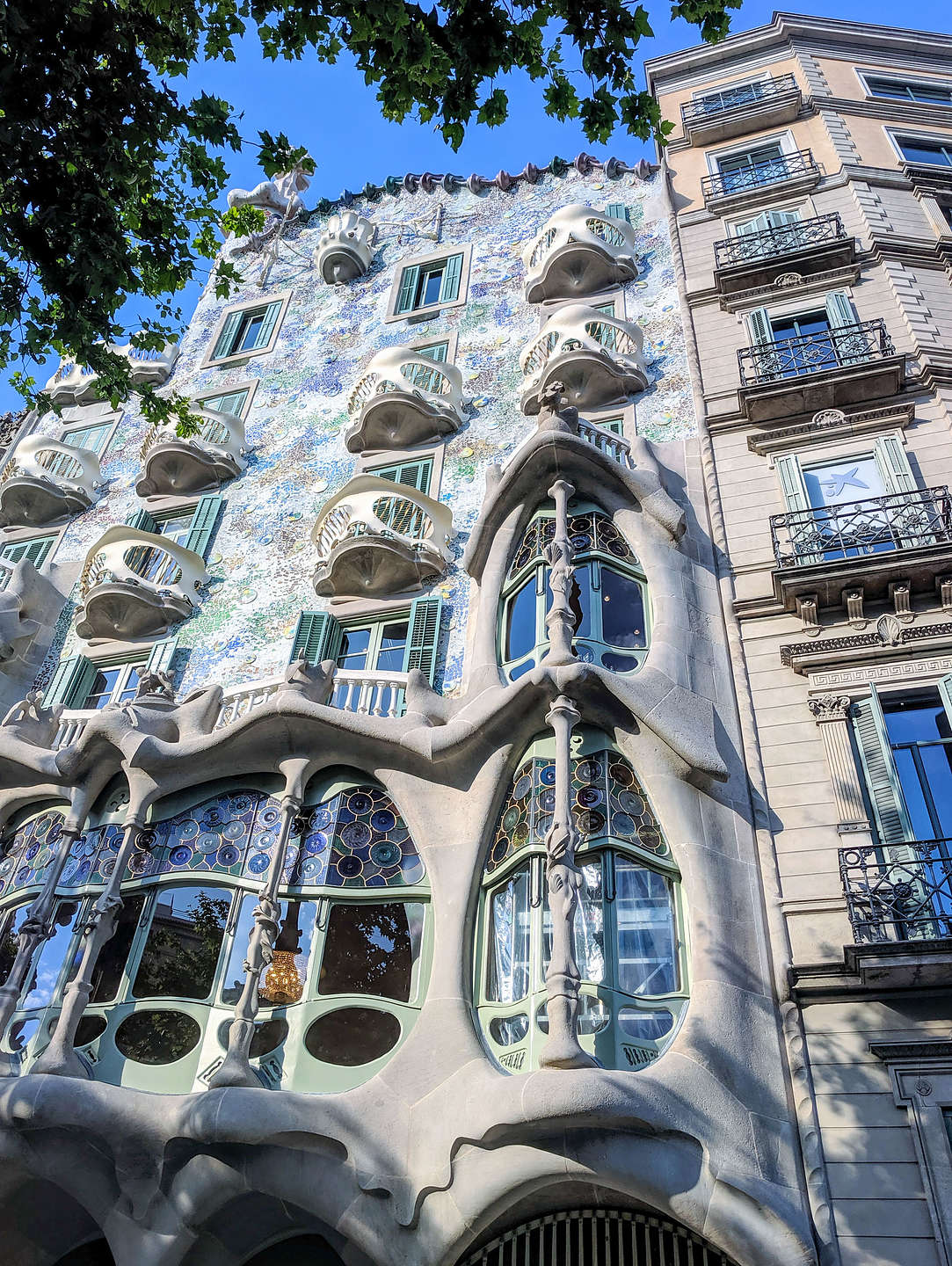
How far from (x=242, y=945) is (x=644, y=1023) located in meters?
4.08

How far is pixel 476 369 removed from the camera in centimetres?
1812

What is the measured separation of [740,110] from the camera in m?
20.2

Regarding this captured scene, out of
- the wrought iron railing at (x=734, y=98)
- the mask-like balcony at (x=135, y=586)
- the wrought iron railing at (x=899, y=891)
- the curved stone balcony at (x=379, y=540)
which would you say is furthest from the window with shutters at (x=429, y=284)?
the wrought iron railing at (x=899, y=891)

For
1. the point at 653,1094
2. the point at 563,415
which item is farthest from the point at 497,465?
the point at 653,1094

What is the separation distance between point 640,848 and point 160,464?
38.5ft

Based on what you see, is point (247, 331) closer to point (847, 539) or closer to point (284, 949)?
point (847, 539)

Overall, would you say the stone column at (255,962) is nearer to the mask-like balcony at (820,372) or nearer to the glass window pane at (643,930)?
the glass window pane at (643,930)

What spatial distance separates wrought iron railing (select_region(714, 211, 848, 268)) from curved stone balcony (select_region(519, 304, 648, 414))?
2124mm

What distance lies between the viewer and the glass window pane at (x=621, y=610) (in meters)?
11.9

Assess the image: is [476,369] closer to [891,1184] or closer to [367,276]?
[367,276]

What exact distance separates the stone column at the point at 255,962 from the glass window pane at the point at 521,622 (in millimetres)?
3007

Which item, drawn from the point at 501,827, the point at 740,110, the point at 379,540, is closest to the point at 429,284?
the point at 740,110

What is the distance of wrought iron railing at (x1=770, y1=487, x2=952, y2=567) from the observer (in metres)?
11.9

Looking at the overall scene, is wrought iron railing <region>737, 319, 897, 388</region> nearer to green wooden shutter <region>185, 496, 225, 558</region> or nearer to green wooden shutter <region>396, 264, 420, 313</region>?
green wooden shutter <region>396, 264, 420, 313</region>
